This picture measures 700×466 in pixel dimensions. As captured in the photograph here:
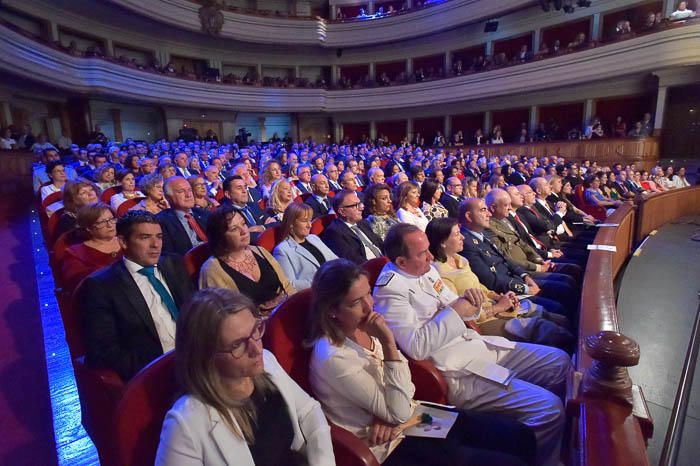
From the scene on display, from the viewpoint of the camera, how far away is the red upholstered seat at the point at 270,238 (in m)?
2.42

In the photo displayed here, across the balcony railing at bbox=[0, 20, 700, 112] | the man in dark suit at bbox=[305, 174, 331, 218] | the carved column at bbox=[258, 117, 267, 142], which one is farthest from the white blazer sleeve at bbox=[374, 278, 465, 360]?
the carved column at bbox=[258, 117, 267, 142]

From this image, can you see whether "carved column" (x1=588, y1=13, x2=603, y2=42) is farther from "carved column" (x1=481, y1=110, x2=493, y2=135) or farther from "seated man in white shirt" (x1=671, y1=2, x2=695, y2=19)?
"carved column" (x1=481, y1=110, x2=493, y2=135)

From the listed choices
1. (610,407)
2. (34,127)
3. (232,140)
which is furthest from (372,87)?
(610,407)

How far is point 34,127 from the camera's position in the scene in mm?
11234

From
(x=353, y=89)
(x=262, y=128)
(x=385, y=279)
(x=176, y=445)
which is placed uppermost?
(x=353, y=89)

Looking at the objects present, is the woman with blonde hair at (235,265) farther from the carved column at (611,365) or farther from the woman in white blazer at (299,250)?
the carved column at (611,365)

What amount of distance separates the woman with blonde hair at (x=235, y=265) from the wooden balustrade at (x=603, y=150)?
11.8 meters

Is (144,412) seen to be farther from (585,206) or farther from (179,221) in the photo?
(585,206)

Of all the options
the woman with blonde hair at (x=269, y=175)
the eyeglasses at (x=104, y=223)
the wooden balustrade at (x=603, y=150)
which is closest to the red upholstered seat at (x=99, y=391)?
the eyeglasses at (x=104, y=223)

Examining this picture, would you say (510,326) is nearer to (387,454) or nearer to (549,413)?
(549,413)

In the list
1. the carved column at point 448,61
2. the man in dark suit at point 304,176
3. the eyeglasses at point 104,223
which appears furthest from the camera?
the carved column at point 448,61

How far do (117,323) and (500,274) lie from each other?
2.05 m

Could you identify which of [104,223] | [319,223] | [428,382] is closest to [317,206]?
[319,223]

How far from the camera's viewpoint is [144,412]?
2.89 ft
